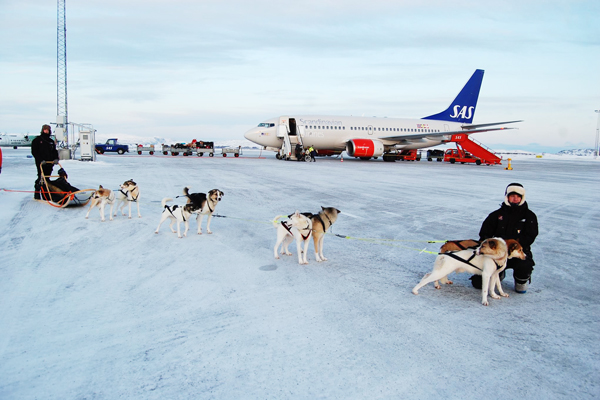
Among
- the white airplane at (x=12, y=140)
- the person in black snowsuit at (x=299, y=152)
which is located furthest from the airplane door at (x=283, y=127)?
the white airplane at (x=12, y=140)

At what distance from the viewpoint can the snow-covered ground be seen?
2678 millimetres

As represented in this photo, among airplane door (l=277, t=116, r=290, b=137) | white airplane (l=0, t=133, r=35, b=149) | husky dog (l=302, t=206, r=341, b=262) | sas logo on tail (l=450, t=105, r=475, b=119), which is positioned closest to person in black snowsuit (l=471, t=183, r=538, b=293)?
husky dog (l=302, t=206, r=341, b=262)

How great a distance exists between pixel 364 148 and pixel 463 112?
12303 millimetres

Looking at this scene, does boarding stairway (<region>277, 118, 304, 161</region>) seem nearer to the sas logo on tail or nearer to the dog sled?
the sas logo on tail

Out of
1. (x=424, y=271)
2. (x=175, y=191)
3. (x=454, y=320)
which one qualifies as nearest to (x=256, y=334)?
(x=454, y=320)

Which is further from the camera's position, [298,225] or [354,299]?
[298,225]

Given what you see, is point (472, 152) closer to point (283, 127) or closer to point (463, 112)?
point (463, 112)

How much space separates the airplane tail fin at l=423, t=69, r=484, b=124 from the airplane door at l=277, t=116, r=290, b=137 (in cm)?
1469

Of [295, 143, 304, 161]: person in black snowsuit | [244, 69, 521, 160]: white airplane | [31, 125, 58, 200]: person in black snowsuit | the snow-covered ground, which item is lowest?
the snow-covered ground

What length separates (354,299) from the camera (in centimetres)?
411

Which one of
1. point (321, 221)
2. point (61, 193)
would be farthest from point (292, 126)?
point (321, 221)

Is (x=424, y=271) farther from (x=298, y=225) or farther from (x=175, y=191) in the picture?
(x=175, y=191)

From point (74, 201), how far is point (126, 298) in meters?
6.21

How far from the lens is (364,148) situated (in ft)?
96.3
